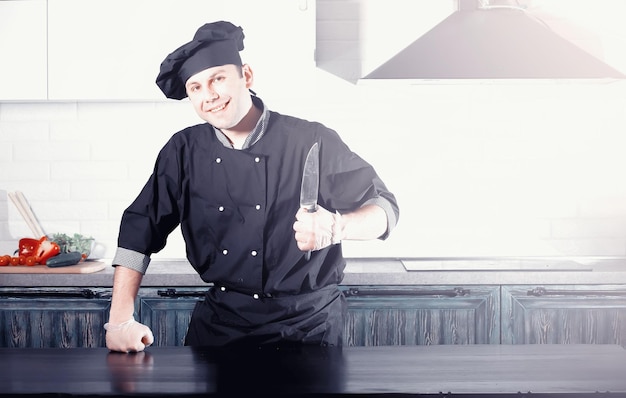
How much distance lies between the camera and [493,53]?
2574 mm

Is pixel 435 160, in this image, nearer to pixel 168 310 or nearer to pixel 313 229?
pixel 168 310

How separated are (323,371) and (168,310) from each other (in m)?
1.55

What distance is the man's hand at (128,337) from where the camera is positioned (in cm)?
183

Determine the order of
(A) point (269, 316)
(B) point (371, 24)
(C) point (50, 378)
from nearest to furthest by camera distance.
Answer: (C) point (50, 378)
(A) point (269, 316)
(B) point (371, 24)

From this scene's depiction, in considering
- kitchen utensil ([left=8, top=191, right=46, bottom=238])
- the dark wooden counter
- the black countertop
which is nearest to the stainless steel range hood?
the black countertop

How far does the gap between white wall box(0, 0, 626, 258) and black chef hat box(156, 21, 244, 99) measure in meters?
1.32

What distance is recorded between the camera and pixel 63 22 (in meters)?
3.19

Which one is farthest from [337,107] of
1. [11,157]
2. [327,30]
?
[11,157]

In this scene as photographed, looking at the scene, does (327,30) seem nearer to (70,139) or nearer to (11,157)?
(70,139)

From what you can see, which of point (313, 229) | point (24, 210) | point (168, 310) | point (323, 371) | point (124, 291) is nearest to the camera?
point (323, 371)

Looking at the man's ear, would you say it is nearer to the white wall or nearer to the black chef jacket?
the black chef jacket

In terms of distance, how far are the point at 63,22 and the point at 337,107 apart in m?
1.31

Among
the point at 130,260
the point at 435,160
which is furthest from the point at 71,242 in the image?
the point at 435,160

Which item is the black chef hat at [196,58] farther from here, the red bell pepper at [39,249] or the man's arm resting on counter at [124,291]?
the red bell pepper at [39,249]
